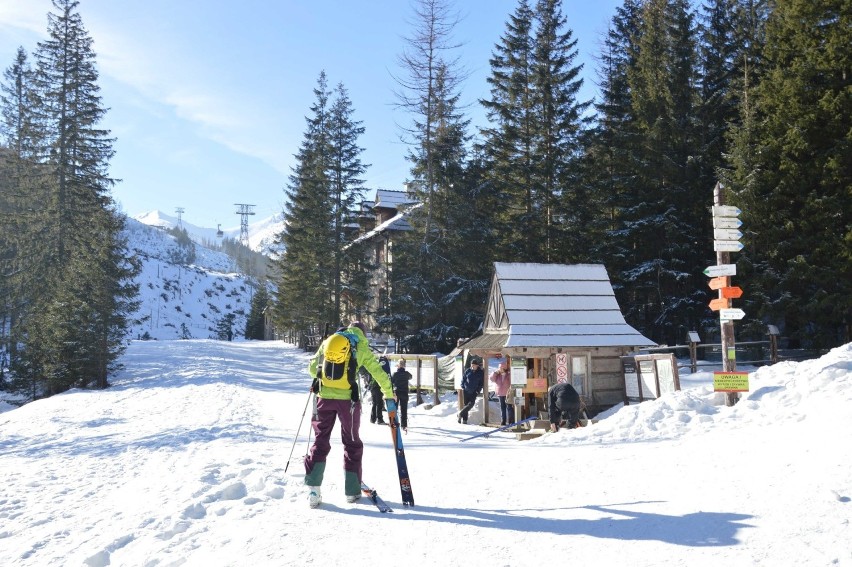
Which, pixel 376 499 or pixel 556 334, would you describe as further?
pixel 556 334

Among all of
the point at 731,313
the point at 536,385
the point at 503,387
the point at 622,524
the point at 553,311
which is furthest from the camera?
the point at 553,311

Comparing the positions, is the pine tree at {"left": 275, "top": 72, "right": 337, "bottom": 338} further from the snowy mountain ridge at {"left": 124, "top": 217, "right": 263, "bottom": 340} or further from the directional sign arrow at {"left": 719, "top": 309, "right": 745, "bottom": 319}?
the snowy mountain ridge at {"left": 124, "top": 217, "right": 263, "bottom": 340}

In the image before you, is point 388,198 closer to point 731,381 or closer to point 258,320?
point 731,381

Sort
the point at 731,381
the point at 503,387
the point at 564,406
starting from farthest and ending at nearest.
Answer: the point at 503,387, the point at 564,406, the point at 731,381

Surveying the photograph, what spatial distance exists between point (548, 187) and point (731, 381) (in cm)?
2289

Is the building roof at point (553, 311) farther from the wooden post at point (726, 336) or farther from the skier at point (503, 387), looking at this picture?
the wooden post at point (726, 336)

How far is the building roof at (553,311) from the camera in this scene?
16734 millimetres

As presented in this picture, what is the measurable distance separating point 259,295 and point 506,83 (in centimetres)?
7056

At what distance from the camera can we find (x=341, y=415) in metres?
6.59

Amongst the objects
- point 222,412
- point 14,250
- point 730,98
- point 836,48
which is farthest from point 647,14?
point 14,250

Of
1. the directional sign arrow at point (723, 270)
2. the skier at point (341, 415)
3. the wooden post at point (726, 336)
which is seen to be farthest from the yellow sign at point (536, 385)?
the skier at point (341, 415)

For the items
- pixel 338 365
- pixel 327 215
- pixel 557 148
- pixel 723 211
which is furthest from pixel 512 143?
pixel 338 365

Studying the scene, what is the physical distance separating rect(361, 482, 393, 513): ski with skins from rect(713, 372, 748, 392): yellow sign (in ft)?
22.4

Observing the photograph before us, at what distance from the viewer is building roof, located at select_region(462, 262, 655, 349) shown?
16734mm
